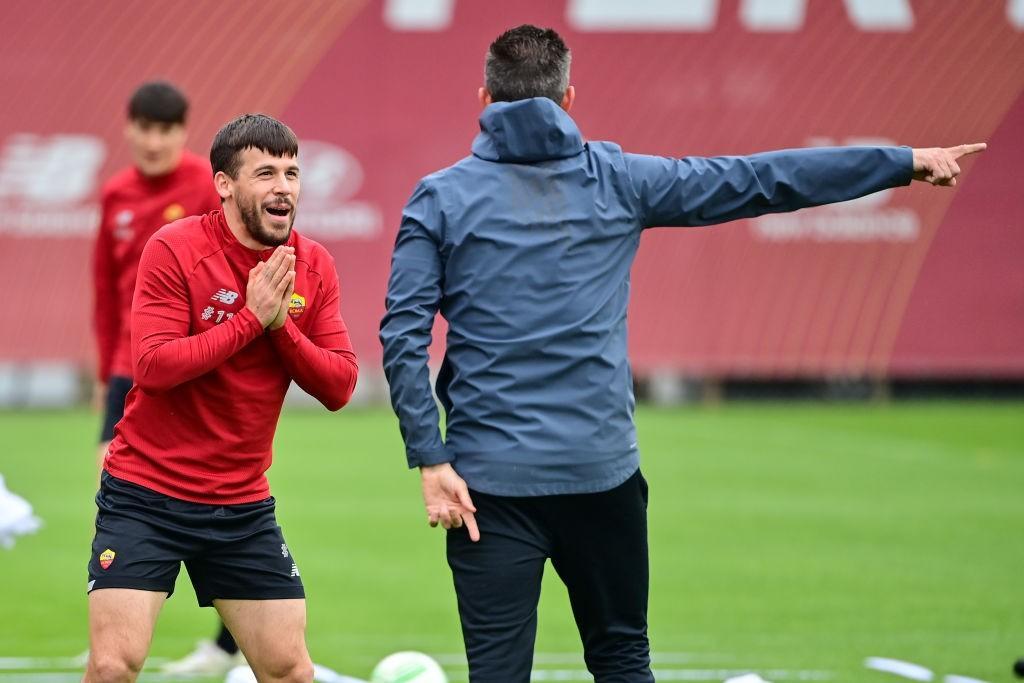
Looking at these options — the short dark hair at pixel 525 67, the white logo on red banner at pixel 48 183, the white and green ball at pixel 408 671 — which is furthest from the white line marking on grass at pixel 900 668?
the white logo on red banner at pixel 48 183

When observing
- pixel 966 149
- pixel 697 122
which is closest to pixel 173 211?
pixel 966 149

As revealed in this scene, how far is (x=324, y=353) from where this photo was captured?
16.7ft

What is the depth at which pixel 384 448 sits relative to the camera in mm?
17828

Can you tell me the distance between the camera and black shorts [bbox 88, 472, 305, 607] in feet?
16.3

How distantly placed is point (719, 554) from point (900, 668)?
3723mm

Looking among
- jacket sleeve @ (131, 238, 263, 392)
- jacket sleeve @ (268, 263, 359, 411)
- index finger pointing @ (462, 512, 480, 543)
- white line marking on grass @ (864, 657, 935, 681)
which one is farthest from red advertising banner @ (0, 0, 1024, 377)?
index finger pointing @ (462, 512, 480, 543)

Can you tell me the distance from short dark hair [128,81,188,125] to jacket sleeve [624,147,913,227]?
3142 mm

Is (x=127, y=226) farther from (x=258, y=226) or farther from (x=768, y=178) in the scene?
(x=768, y=178)

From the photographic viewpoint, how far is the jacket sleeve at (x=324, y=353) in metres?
4.99

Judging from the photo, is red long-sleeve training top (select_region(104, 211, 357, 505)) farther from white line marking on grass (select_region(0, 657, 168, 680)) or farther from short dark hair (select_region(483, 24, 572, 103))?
white line marking on grass (select_region(0, 657, 168, 680))

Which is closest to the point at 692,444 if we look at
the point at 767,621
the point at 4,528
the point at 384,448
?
the point at 384,448

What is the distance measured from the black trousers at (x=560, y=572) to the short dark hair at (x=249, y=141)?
1.26 metres

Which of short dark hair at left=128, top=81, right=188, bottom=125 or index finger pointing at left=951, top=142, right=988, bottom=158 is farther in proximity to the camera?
short dark hair at left=128, top=81, right=188, bottom=125

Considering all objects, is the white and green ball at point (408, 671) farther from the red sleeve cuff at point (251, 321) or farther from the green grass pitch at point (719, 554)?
the red sleeve cuff at point (251, 321)
